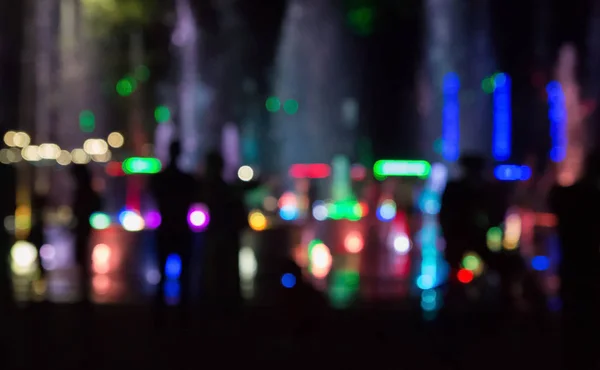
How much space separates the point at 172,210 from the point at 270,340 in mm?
1319

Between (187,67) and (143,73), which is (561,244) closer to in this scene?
(187,67)

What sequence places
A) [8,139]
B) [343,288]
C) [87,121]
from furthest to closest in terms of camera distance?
[87,121] < [8,139] < [343,288]

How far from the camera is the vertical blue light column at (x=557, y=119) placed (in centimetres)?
1656

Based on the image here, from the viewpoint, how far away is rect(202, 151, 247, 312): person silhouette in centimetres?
651

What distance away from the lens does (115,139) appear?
21.1 meters

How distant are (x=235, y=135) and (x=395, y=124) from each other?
615cm

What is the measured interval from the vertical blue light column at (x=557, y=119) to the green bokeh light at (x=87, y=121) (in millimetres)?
11528

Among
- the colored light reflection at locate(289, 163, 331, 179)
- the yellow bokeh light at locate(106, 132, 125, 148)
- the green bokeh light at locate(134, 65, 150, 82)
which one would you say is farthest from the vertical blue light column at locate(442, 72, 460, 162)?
the yellow bokeh light at locate(106, 132, 125, 148)

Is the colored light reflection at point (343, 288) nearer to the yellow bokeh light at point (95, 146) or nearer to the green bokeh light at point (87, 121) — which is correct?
the yellow bokeh light at point (95, 146)

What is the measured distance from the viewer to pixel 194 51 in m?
18.5

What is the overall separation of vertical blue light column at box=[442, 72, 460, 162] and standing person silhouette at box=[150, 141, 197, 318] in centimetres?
1139

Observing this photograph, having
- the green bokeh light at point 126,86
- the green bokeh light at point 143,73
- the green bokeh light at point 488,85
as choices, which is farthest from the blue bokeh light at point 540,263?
the green bokeh light at point 126,86

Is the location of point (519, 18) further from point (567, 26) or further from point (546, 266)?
point (546, 266)

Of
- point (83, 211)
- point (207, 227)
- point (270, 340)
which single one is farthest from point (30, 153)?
point (270, 340)
